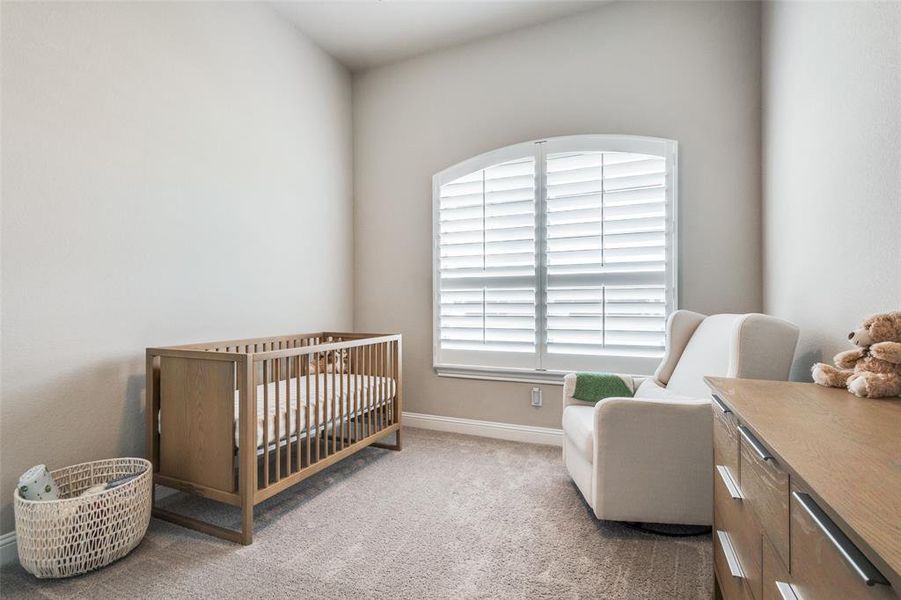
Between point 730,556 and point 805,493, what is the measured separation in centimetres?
57

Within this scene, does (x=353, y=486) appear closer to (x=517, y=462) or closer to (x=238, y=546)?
(x=238, y=546)

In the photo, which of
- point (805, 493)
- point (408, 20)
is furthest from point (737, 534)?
point (408, 20)

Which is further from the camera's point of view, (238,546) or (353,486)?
(353,486)

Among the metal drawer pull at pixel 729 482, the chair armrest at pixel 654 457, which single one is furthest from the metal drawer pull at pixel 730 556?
the chair armrest at pixel 654 457

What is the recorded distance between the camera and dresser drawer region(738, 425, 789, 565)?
2.34ft

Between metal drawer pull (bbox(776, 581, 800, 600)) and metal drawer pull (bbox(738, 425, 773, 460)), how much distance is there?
0.65 feet

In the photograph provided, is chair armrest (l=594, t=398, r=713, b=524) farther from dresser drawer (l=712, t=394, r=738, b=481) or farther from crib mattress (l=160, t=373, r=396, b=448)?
crib mattress (l=160, t=373, r=396, b=448)

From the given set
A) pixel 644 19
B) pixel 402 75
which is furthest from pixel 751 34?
pixel 402 75

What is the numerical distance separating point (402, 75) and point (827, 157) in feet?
9.17

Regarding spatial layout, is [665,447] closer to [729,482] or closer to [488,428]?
[729,482]

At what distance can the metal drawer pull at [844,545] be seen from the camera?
1.41 feet

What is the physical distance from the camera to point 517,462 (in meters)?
2.56

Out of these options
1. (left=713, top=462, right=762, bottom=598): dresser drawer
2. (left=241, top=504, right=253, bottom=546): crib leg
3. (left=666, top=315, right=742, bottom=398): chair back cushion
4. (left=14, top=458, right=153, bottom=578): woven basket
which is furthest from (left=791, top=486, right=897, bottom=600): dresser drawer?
(left=14, top=458, right=153, bottom=578): woven basket

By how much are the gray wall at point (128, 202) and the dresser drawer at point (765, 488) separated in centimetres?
238
